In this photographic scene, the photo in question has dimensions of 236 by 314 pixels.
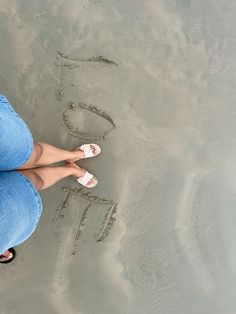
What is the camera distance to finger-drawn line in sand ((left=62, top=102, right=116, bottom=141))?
2145 mm

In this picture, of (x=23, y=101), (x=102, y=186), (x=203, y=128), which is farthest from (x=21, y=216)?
(x=203, y=128)

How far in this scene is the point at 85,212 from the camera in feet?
7.07

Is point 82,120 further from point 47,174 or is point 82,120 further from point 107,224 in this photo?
point 107,224

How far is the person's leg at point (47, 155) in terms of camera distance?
1.81 meters

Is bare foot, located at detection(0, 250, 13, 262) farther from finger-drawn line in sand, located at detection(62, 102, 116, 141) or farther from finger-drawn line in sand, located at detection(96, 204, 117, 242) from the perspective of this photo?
finger-drawn line in sand, located at detection(62, 102, 116, 141)

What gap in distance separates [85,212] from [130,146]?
0.43 metres

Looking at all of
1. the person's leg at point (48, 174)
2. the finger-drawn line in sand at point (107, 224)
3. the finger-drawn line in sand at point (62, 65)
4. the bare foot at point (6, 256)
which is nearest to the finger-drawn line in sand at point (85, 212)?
the finger-drawn line in sand at point (107, 224)

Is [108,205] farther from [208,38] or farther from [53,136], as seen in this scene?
[208,38]

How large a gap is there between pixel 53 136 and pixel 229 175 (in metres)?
0.95

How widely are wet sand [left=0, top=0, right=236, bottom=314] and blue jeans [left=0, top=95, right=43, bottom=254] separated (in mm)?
614

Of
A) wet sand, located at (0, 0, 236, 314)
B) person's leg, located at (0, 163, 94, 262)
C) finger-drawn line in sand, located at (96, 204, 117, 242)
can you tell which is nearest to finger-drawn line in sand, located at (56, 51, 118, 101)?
wet sand, located at (0, 0, 236, 314)

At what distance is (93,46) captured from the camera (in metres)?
2.16

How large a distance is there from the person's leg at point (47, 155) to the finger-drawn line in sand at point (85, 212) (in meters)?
0.19

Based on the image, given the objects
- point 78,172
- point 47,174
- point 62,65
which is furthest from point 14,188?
point 62,65
